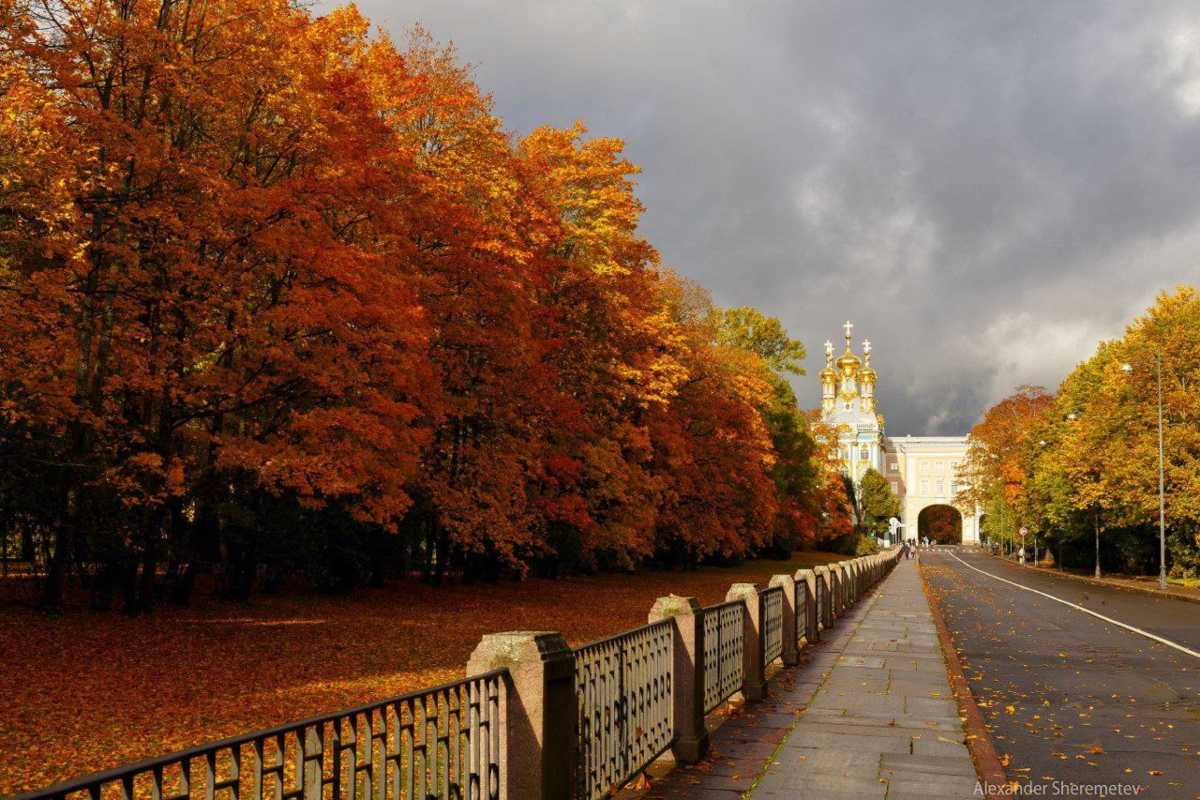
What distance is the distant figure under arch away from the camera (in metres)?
168

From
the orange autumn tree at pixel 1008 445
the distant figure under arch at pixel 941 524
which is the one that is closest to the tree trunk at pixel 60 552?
the orange autumn tree at pixel 1008 445

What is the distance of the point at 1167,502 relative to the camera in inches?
1719

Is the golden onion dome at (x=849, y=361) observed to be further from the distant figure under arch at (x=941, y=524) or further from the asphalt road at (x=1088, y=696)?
the asphalt road at (x=1088, y=696)

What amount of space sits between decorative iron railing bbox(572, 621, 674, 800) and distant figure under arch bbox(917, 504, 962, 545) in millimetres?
165912

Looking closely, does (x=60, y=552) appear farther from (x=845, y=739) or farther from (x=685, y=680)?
(x=845, y=739)

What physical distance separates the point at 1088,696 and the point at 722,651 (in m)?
5.19

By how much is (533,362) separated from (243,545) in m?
7.78

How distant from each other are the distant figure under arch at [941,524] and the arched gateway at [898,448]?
2.76 m

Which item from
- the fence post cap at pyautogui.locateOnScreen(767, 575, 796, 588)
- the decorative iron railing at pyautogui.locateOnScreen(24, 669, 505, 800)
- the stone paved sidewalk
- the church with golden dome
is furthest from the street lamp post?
the church with golden dome

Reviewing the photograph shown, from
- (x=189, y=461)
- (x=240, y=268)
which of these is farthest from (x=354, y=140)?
(x=189, y=461)

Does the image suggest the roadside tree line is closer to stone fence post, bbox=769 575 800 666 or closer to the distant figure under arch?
stone fence post, bbox=769 575 800 666

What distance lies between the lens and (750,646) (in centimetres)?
1095

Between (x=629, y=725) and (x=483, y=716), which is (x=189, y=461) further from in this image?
(x=483, y=716)

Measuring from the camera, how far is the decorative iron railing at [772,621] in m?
12.1
